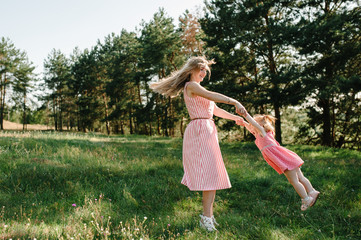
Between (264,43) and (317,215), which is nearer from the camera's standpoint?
(317,215)

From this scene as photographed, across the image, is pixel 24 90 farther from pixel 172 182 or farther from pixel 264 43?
pixel 172 182

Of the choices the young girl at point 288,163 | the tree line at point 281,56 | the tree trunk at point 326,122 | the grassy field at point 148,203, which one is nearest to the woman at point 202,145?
the grassy field at point 148,203

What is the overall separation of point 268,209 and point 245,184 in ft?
4.86

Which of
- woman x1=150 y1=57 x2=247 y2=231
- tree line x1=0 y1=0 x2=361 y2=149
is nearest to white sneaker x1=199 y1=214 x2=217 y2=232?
woman x1=150 y1=57 x2=247 y2=231

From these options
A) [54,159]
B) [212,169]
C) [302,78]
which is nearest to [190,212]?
[212,169]

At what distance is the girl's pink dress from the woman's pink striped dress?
1051 mm

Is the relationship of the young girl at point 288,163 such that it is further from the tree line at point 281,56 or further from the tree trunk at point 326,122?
the tree trunk at point 326,122

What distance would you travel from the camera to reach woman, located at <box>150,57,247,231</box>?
129 inches

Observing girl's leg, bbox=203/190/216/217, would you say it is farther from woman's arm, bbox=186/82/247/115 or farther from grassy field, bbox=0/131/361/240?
woman's arm, bbox=186/82/247/115

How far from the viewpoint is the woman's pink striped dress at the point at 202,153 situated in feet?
10.8

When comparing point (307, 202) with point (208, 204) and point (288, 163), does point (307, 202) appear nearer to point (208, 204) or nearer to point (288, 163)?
point (288, 163)

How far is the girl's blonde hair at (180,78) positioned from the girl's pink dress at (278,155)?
1.52 m

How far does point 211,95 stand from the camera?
3.26 metres

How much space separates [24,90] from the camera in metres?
45.9
